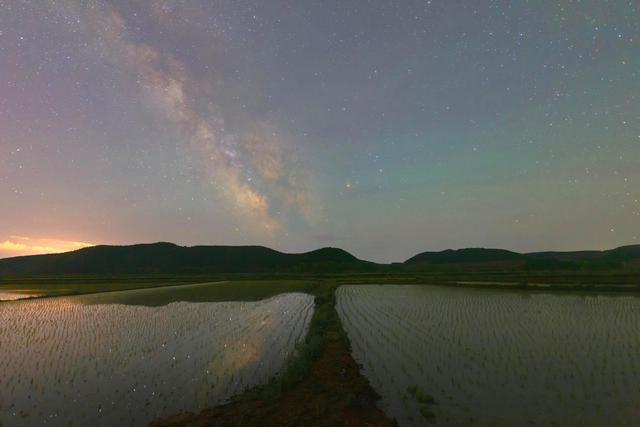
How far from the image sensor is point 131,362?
1352 centimetres

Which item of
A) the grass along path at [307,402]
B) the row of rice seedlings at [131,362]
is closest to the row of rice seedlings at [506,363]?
the grass along path at [307,402]

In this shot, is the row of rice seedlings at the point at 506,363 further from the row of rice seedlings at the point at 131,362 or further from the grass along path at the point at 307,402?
the row of rice seedlings at the point at 131,362

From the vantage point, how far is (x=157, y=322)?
2272 centimetres

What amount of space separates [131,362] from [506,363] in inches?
553

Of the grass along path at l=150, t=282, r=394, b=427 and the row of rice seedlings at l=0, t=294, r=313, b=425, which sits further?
the row of rice seedlings at l=0, t=294, r=313, b=425

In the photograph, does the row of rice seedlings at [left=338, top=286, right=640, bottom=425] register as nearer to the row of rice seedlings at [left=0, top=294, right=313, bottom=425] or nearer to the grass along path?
the grass along path

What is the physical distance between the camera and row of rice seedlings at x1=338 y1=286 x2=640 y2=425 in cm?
863

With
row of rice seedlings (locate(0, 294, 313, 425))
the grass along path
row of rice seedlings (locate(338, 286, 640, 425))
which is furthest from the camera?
row of rice seedlings (locate(0, 294, 313, 425))

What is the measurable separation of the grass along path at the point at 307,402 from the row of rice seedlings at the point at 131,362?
3.01ft

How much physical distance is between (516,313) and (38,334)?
2941cm

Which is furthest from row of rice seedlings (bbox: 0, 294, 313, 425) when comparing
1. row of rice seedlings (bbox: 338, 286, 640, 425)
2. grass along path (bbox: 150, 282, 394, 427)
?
row of rice seedlings (bbox: 338, 286, 640, 425)

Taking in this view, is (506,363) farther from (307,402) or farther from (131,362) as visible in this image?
(131,362)

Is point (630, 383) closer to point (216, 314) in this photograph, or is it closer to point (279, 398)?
point (279, 398)

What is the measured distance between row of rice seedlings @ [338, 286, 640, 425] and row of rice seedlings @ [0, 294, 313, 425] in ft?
13.9
